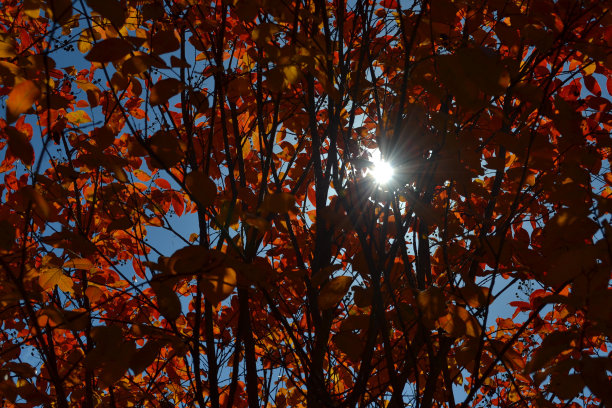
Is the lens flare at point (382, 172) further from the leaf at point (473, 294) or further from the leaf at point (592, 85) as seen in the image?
the leaf at point (592, 85)

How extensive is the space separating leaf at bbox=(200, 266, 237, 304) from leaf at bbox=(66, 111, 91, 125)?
1.59 metres

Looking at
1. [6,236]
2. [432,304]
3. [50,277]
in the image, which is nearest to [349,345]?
[432,304]

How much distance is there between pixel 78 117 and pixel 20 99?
1388 millimetres

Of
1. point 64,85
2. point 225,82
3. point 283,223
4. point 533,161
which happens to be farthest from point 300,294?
point 64,85

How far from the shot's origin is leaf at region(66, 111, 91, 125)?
8.09 ft

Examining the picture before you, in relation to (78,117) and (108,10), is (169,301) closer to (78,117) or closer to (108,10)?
(108,10)

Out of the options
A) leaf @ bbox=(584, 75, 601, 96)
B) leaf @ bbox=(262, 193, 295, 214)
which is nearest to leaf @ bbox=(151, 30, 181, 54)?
leaf @ bbox=(262, 193, 295, 214)

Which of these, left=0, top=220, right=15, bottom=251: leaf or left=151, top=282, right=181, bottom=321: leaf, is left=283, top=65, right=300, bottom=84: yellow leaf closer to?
left=151, top=282, right=181, bottom=321: leaf

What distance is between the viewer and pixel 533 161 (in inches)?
62.7

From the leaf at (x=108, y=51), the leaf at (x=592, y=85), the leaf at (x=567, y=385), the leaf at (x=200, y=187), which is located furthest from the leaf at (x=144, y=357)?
the leaf at (x=592, y=85)

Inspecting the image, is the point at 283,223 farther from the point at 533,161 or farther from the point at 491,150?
the point at 491,150

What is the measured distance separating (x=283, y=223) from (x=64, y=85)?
1637 millimetres

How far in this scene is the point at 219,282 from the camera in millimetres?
1346

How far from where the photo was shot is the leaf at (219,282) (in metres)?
1.30
